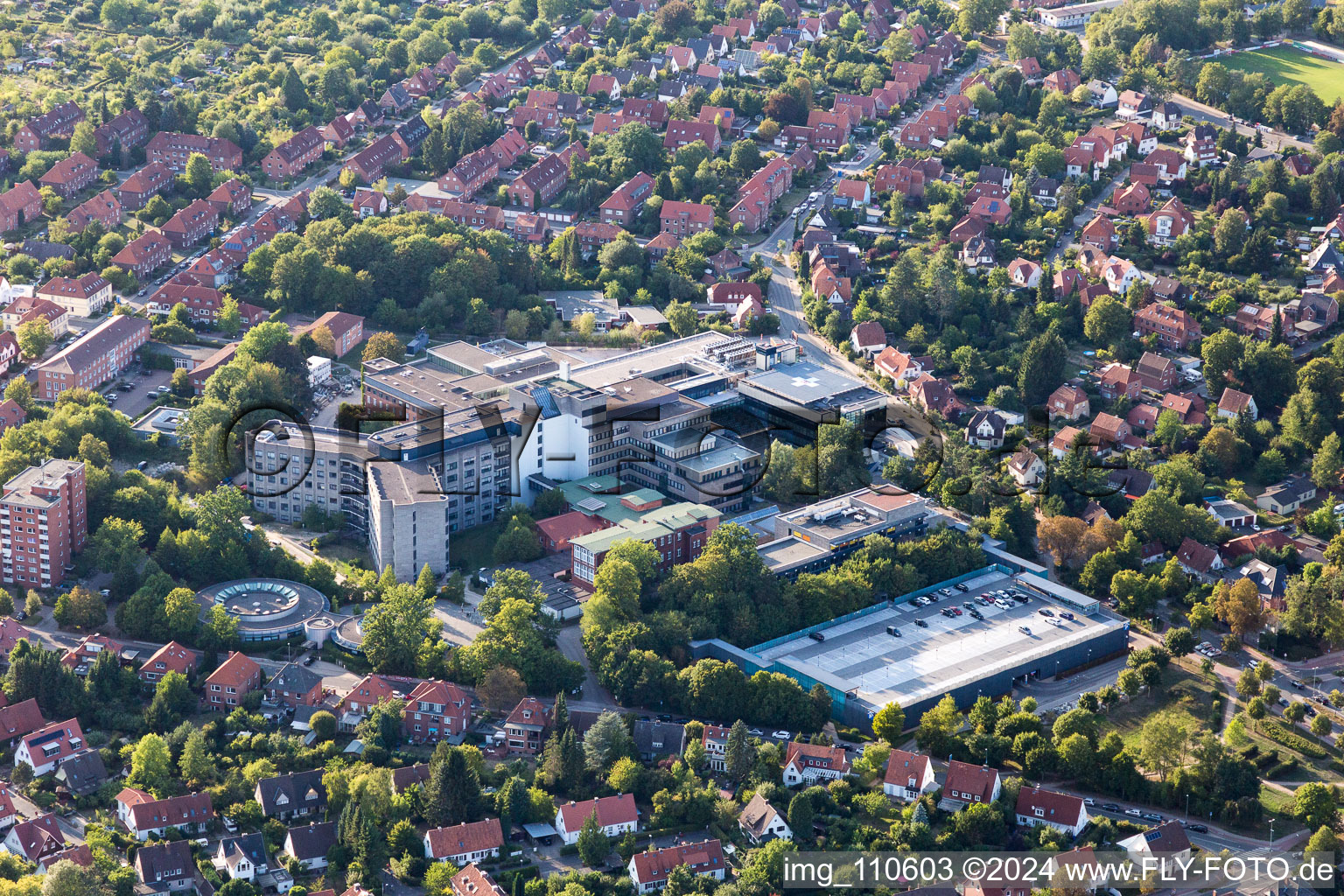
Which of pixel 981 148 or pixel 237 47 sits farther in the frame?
pixel 237 47

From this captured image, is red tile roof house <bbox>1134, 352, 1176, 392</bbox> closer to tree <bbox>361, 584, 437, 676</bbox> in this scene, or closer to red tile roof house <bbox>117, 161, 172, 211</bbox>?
tree <bbox>361, 584, 437, 676</bbox>

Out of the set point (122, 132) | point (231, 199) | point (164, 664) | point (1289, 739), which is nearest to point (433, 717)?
point (164, 664)

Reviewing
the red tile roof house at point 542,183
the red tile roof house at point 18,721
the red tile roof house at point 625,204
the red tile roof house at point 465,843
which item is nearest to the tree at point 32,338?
the red tile roof house at point 18,721

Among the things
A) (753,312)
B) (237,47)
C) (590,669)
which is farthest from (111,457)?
(237,47)

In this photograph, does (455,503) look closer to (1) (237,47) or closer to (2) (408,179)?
(2) (408,179)

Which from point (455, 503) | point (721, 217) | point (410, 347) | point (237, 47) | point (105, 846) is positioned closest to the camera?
point (105, 846)

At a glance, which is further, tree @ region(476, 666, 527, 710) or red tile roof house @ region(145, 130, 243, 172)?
red tile roof house @ region(145, 130, 243, 172)

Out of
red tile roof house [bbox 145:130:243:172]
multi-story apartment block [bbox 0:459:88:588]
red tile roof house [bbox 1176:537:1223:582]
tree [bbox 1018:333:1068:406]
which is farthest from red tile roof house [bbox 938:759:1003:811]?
red tile roof house [bbox 145:130:243:172]
